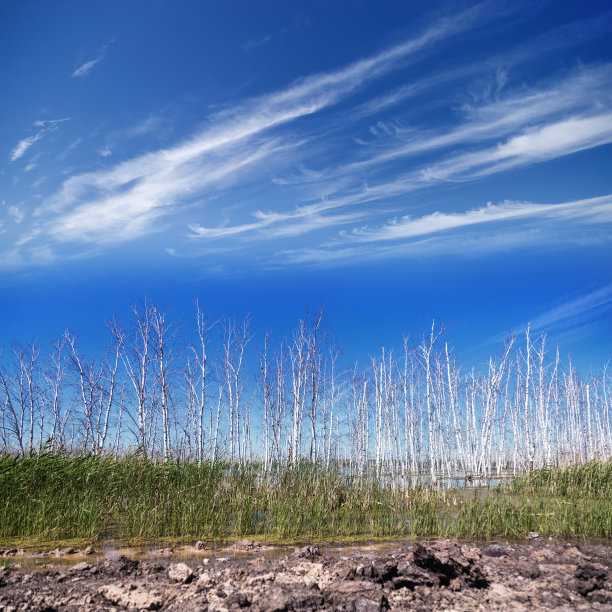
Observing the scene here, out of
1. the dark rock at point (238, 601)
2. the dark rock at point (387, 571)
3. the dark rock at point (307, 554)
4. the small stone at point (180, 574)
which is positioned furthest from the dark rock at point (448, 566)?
the small stone at point (180, 574)

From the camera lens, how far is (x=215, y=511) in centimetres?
898

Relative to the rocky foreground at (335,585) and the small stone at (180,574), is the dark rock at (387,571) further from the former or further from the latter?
the small stone at (180,574)

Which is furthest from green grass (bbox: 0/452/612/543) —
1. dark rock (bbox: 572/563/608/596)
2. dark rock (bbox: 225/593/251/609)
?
dark rock (bbox: 225/593/251/609)

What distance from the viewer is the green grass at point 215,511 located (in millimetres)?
8062

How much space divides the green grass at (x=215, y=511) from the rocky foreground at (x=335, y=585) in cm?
295

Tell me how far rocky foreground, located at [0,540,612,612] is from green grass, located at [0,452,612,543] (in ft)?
9.66

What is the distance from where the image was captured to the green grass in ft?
26.5

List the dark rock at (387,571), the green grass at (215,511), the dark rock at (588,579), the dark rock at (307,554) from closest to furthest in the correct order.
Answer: the dark rock at (588,579), the dark rock at (387,571), the dark rock at (307,554), the green grass at (215,511)

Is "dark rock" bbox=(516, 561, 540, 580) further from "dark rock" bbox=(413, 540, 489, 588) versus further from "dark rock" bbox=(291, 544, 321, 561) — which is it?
"dark rock" bbox=(291, 544, 321, 561)

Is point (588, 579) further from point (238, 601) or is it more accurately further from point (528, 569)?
point (238, 601)

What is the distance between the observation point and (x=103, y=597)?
437 cm

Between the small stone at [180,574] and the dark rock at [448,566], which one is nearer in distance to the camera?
the dark rock at [448,566]

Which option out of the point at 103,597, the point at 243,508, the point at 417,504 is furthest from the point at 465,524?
the point at 103,597

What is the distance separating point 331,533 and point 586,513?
4.60 m
